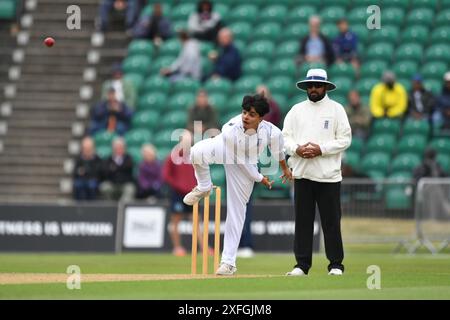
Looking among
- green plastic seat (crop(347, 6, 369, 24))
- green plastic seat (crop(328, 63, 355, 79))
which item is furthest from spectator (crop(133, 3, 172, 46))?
green plastic seat (crop(328, 63, 355, 79))

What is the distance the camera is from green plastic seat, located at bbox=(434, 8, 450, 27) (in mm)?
29445

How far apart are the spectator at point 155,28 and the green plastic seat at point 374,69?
17.8 ft

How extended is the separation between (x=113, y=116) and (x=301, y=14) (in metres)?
5.41

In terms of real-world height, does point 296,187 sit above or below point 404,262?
above

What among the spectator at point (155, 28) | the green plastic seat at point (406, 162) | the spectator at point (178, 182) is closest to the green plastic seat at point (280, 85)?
the green plastic seat at point (406, 162)

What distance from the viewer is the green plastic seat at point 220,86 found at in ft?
96.0

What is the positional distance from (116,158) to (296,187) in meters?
11.6

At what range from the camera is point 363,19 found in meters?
29.8

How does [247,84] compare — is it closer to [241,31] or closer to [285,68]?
[285,68]

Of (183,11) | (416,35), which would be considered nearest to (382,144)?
(416,35)

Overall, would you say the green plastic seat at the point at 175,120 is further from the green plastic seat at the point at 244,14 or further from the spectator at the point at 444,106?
the spectator at the point at 444,106

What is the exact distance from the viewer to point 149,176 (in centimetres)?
2688
